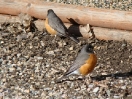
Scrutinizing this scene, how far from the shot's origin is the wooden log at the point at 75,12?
10.0 meters

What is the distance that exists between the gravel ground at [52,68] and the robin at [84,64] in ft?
0.77

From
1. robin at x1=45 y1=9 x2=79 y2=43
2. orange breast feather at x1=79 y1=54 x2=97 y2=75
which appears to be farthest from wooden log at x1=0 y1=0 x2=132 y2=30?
orange breast feather at x1=79 y1=54 x2=97 y2=75

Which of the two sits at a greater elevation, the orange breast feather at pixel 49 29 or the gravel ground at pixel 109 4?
the gravel ground at pixel 109 4

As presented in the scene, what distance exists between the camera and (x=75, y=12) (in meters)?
10.6

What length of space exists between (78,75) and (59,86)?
1.35ft

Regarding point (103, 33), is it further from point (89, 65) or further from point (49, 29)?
point (89, 65)

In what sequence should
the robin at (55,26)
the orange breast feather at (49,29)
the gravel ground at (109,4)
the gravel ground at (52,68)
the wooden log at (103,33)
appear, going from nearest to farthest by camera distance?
the gravel ground at (52,68) < the wooden log at (103,33) < the robin at (55,26) < the orange breast feather at (49,29) < the gravel ground at (109,4)

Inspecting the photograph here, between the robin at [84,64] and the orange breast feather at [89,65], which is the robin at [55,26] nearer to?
the robin at [84,64]

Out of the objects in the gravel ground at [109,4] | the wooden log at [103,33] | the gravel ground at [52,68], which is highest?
the gravel ground at [109,4]

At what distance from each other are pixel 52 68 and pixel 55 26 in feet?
5.76

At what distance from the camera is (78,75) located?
28.9ft

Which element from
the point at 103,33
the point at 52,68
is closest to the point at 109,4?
the point at 103,33

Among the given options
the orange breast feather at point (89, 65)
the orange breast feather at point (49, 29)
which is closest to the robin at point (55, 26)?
the orange breast feather at point (49, 29)

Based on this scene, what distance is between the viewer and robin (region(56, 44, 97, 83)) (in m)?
8.55
